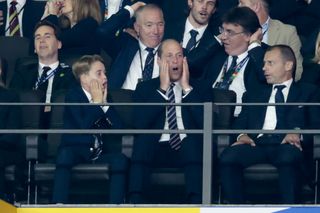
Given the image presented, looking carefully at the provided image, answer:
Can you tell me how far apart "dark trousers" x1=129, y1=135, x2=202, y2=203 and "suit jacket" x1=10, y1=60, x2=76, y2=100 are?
126 centimetres

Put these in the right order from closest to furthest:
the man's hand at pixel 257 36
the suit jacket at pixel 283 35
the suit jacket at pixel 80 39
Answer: the man's hand at pixel 257 36 < the suit jacket at pixel 283 35 < the suit jacket at pixel 80 39

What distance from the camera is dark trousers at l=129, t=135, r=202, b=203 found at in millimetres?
16562

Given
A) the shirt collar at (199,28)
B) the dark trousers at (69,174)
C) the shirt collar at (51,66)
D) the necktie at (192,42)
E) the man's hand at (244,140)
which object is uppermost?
the shirt collar at (199,28)

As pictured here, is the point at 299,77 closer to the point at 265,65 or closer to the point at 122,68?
the point at 265,65

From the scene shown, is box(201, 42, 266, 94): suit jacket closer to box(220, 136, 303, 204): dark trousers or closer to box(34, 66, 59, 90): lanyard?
Answer: box(220, 136, 303, 204): dark trousers

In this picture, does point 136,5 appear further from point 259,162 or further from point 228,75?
point 259,162

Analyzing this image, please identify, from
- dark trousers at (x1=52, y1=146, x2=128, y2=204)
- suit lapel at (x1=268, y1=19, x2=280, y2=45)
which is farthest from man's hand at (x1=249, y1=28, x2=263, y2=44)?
dark trousers at (x1=52, y1=146, x2=128, y2=204)

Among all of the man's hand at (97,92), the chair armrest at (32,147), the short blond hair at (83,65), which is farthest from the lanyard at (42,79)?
the chair armrest at (32,147)

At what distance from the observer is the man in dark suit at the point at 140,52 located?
58.3 feet

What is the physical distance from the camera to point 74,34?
722 inches

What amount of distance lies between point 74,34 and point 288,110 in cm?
256

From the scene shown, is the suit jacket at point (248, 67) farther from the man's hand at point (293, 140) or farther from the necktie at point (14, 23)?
the necktie at point (14, 23)

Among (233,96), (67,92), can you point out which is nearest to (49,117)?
(67,92)

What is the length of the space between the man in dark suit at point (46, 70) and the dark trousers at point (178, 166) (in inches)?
52.4
